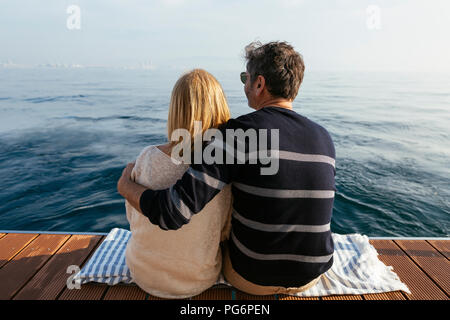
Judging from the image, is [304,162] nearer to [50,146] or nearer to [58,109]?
[50,146]

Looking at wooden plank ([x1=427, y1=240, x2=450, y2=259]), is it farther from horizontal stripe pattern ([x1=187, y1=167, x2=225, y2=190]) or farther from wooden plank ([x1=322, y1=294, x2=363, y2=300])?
horizontal stripe pattern ([x1=187, y1=167, x2=225, y2=190])

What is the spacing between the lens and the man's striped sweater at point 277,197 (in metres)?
1.28

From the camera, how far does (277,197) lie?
1312mm

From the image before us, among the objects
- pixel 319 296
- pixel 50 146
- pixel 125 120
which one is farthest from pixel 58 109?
pixel 319 296

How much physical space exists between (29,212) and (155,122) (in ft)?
22.2

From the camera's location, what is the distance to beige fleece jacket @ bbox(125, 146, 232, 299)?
1422mm

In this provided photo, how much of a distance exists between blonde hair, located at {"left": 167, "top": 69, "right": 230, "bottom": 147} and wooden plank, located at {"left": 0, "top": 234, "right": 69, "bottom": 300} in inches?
56.9

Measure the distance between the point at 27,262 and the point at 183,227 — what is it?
142 cm

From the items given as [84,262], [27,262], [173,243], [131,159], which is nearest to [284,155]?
[173,243]

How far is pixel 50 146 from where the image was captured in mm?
7660

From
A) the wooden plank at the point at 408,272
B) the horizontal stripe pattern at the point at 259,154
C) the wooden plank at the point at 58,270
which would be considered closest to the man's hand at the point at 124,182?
the horizontal stripe pattern at the point at 259,154

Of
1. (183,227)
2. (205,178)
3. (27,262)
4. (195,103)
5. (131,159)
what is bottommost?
(131,159)

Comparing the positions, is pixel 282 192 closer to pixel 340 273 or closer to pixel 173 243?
pixel 173 243

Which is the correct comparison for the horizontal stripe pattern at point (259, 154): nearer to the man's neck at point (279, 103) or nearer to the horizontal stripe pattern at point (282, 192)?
the horizontal stripe pattern at point (282, 192)
